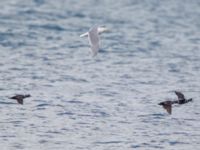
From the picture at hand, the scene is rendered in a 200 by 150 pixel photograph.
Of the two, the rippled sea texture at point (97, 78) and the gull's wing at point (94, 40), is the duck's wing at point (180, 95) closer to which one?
the rippled sea texture at point (97, 78)

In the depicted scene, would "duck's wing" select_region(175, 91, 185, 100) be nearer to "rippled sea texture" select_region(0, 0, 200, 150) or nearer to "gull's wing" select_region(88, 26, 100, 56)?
"rippled sea texture" select_region(0, 0, 200, 150)

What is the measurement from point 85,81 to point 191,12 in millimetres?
18508

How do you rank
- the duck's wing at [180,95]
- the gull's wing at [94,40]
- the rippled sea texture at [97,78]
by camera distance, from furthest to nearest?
1. the duck's wing at [180,95]
2. the gull's wing at [94,40]
3. the rippled sea texture at [97,78]

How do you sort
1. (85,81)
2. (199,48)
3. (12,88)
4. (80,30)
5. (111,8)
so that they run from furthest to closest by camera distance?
(111,8) → (80,30) → (199,48) → (85,81) → (12,88)

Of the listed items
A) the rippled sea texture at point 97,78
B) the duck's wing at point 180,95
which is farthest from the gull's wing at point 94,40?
the duck's wing at point 180,95

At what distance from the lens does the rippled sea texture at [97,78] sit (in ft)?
62.5

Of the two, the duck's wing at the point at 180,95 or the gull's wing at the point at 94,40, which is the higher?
the gull's wing at the point at 94,40

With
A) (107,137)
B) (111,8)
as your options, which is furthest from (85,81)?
(111,8)

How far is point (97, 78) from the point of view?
82.4 feet

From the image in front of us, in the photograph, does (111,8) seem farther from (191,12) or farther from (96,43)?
(96,43)

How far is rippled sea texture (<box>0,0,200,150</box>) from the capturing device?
62.5 ft

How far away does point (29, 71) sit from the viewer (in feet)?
84.0

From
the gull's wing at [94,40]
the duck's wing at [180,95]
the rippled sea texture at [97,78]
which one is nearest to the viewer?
the rippled sea texture at [97,78]

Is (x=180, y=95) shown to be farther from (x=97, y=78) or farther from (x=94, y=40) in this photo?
(x=97, y=78)
